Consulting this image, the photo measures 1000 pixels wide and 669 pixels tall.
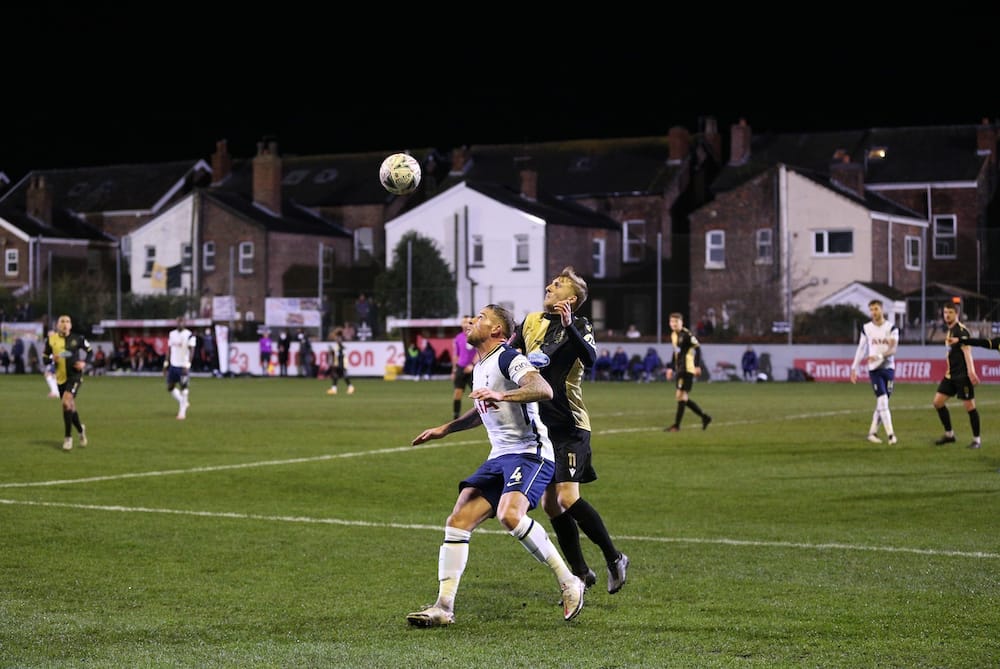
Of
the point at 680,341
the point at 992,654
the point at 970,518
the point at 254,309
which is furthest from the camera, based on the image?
the point at 254,309

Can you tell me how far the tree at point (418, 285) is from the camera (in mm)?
58000

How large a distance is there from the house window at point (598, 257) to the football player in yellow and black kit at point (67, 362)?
50041 millimetres

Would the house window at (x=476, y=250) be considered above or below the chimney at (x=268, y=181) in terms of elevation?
below

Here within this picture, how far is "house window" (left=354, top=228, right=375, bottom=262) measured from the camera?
80.6m

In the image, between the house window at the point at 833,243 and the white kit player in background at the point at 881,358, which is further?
the house window at the point at 833,243

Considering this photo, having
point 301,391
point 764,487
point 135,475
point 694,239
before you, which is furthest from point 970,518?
point 694,239

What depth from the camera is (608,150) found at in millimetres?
81562

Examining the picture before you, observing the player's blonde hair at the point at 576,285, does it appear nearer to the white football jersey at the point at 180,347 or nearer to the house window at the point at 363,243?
the white football jersey at the point at 180,347

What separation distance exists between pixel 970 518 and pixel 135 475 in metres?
10.8

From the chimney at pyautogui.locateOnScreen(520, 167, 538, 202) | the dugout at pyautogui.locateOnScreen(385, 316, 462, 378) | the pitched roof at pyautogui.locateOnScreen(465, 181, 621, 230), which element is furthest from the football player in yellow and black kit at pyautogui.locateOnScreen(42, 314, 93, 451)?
the chimney at pyautogui.locateOnScreen(520, 167, 538, 202)

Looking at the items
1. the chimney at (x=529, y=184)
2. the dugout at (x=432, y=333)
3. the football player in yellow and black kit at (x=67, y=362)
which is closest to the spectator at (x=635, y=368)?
the dugout at (x=432, y=333)

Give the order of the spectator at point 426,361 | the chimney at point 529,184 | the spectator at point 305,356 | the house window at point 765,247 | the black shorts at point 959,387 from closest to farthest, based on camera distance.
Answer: the black shorts at point 959,387 → the spectator at point 426,361 → the spectator at point 305,356 → the house window at point 765,247 → the chimney at point 529,184

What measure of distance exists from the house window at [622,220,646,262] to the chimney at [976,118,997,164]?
17.2m

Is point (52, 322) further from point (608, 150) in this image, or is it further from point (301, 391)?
point (608, 150)
